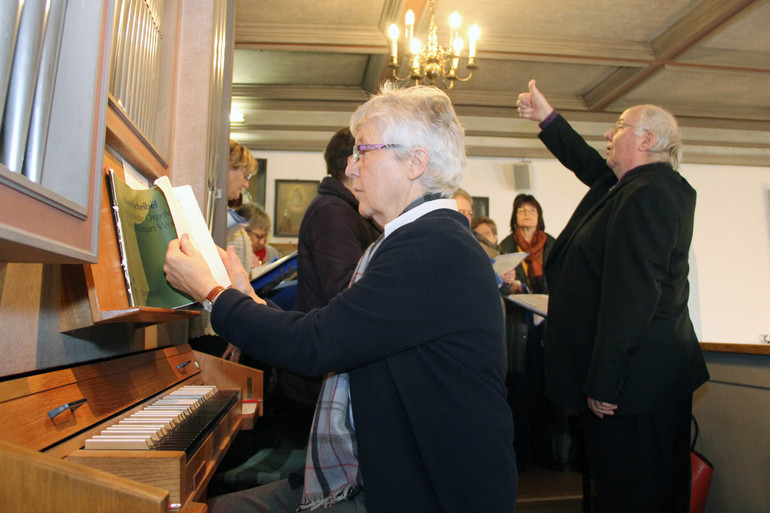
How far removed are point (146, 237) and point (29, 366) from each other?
434 mm

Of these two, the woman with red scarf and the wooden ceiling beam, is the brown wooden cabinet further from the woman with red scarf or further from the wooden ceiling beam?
the wooden ceiling beam

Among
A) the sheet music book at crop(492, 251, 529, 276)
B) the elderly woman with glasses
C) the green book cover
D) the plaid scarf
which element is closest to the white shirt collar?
the elderly woman with glasses

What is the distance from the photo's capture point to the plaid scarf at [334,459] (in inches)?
54.1

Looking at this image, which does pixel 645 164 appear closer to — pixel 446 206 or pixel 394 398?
pixel 446 206

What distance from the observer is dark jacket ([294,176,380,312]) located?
7.10 ft

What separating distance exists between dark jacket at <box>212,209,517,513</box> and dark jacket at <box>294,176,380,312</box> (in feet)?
2.73

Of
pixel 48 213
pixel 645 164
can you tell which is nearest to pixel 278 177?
pixel 645 164

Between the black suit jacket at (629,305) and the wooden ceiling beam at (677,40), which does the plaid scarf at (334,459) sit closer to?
the black suit jacket at (629,305)

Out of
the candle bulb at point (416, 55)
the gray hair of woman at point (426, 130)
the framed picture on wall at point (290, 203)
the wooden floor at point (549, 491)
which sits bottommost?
the wooden floor at point (549, 491)

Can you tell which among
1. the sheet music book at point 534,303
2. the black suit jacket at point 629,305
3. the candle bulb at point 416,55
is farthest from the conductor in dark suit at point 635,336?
the candle bulb at point 416,55

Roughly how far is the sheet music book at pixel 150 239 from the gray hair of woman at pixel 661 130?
5.79 ft

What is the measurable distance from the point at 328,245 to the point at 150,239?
0.77 meters

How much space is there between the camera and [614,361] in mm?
2047

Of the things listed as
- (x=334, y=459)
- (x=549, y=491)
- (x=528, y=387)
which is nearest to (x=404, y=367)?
(x=334, y=459)
